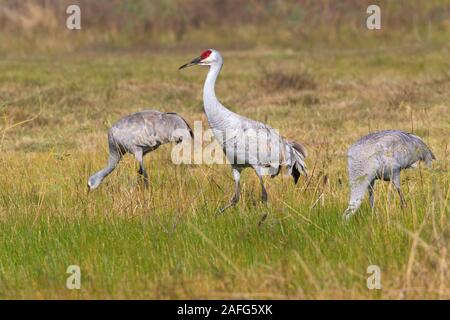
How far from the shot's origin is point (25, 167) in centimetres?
850

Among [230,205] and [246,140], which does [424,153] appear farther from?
[230,205]

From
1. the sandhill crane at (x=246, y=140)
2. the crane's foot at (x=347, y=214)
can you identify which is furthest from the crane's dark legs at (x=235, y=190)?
the crane's foot at (x=347, y=214)

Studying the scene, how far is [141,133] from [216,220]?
8.12 feet

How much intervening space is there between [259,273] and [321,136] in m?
5.22

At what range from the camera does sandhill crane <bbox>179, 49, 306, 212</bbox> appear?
7152 millimetres

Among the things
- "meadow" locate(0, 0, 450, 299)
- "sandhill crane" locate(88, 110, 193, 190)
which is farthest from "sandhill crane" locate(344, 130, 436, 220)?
"sandhill crane" locate(88, 110, 193, 190)

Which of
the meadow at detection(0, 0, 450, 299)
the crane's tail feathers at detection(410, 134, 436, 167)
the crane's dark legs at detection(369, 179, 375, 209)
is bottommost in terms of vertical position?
the meadow at detection(0, 0, 450, 299)

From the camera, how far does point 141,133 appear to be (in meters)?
8.55

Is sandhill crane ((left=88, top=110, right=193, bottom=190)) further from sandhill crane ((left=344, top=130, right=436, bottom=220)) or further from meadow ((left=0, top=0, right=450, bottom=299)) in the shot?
sandhill crane ((left=344, top=130, right=436, bottom=220))

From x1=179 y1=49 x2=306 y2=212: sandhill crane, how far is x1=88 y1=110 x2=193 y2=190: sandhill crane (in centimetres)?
124

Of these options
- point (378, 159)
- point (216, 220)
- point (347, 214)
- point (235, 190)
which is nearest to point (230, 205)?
point (216, 220)

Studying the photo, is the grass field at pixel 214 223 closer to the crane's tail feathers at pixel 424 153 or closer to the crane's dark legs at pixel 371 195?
the crane's dark legs at pixel 371 195
